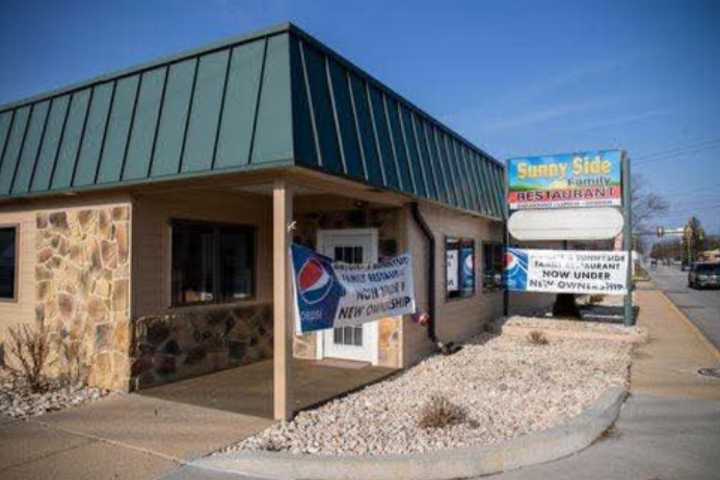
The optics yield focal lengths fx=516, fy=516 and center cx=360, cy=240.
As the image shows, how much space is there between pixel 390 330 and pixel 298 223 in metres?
2.80

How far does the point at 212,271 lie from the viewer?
8664 mm

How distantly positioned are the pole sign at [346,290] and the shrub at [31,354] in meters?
4.23

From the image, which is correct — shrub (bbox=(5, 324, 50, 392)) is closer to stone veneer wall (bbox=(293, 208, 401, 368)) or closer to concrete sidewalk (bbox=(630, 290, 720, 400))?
stone veneer wall (bbox=(293, 208, 401, 368))

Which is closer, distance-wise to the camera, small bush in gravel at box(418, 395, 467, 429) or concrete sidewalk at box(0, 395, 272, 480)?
concrete sidewalk at box(0, 395, 272, 480)

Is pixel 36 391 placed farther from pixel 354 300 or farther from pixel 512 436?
pixel 512 436

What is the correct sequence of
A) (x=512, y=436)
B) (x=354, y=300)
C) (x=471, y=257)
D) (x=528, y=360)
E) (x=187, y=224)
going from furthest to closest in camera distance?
(x=471, y=257) → (x=528, y=360) → (x=187, y=224) → (x=354, y=300) → (x=512, y=436)

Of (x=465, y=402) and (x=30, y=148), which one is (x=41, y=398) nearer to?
(x=30, y=148)

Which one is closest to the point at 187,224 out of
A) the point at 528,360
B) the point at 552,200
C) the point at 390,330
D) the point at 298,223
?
the point at 298,223

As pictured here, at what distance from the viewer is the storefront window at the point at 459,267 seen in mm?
11195

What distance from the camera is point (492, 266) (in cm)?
1455

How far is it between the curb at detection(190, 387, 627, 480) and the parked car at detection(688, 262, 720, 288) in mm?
33620

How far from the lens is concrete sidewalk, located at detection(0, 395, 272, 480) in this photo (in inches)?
187

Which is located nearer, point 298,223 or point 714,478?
point 714,478

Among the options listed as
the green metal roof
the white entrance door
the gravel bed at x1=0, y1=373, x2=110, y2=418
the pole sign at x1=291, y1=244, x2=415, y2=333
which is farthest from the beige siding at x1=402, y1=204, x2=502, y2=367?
the gravel bed at x1=0, y1=373, x2=110, y2=418
